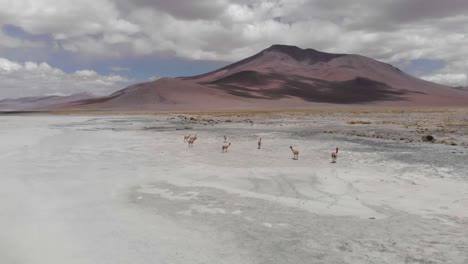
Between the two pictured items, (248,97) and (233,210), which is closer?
(233,210)

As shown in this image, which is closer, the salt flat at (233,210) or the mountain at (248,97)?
the salt flat at (233,210)

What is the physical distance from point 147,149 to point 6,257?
450 inches

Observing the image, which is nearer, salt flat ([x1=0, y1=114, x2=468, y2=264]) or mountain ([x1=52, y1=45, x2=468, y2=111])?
salt flat ([x1=0, y1=114, x2=468, y2=264])

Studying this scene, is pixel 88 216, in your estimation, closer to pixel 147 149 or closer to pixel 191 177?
pixel 191 177

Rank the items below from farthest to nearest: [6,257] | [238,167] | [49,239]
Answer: [238,167], [49,239], [6,257]

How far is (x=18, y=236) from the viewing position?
18.9ft

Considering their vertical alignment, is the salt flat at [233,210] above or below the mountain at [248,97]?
below

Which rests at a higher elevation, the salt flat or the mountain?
the mountain

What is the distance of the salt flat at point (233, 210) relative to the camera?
5.24 metres

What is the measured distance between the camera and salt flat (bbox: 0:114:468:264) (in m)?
5.24

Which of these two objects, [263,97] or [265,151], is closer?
[265,151]

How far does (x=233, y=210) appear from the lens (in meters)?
7.27

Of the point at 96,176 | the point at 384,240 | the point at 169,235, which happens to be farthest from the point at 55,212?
the point at 384,240

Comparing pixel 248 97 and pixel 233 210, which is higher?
pixel 248 97
